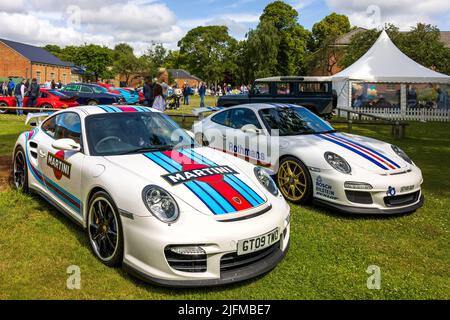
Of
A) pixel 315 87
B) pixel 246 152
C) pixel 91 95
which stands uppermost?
pixel 91 95

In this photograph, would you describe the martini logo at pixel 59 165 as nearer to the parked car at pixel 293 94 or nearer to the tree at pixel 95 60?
the parked car at pixel 293 94

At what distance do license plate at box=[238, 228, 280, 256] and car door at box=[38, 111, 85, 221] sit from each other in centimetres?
176

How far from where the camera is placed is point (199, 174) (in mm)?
3467

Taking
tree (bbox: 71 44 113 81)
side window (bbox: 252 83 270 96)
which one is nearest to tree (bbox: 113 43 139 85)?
tree (bbox: 71 44 113 81)

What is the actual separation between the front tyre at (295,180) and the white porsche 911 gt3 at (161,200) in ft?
4.37

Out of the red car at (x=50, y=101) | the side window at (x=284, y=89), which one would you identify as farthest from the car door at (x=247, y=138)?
the red car at (x=50, y=101)

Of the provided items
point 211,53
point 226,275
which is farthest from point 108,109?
point 211,53

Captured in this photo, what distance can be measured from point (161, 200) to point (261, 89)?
1250 cm

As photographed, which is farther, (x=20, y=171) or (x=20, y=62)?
(x=20, y=62)

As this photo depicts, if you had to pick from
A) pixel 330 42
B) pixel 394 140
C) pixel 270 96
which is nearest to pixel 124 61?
pixel 330 42

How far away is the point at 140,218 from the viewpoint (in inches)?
118

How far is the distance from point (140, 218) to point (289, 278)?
4.44ft

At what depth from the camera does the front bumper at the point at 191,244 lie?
2877 millimetres

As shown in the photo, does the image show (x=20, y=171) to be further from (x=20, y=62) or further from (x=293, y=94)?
(x=20, y=62)
